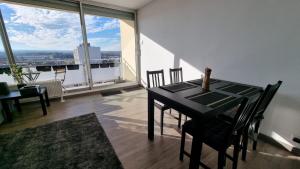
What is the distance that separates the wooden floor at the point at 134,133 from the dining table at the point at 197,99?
0.91 ft

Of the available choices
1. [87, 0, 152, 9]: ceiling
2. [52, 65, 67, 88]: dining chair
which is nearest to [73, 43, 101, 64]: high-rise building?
[52, 65, 67, 88]: dining chair

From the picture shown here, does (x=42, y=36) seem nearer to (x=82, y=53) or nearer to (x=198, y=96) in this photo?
(x=82, y=53)

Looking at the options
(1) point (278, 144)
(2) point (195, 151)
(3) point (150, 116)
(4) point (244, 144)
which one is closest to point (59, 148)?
(3) point (150, 116)

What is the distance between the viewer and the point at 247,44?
1941 millimetres

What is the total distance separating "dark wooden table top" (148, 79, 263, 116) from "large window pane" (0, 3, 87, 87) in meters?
3.38

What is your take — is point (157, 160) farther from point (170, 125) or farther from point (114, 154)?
point (170, 125)

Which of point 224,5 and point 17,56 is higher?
point 224,5

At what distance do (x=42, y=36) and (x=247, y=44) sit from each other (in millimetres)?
4706

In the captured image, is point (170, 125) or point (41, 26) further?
point (41, 26)

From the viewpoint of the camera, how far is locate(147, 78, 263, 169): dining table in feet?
3.87

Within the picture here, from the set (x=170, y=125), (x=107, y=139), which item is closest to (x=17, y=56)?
(x=107, y=139)

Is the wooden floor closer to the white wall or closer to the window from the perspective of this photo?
the white wall

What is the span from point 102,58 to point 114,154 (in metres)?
3.76

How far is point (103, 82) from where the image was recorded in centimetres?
490
